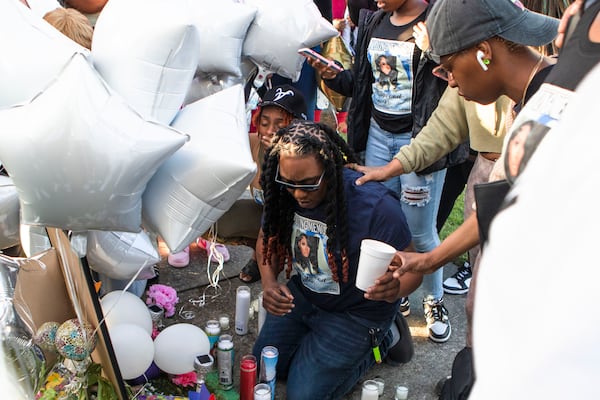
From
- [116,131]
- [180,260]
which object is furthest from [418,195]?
[116,131]

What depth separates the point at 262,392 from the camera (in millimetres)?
2338

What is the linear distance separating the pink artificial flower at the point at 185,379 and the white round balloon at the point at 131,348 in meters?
0.26

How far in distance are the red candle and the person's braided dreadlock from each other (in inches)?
19.4

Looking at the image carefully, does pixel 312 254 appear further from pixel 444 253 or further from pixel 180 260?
pixel 180 260

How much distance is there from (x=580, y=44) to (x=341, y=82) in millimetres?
2578

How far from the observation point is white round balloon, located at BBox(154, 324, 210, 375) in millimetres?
2504

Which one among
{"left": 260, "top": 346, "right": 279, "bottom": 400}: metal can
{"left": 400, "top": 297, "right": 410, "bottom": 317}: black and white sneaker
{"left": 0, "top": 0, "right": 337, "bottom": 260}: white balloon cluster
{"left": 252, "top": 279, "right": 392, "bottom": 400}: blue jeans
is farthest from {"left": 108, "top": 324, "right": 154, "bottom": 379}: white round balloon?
{"left": 400, "top": 297, "right": 410, "bottom": 317}: black and white sneaker

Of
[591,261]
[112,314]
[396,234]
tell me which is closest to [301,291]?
[396,234]

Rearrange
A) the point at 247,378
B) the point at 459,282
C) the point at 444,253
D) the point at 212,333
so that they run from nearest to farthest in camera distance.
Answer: the point at 444,253
the point at 247,378
the point at 212,333
the point at 459,282

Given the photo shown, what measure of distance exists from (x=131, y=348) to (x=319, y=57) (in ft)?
5.51

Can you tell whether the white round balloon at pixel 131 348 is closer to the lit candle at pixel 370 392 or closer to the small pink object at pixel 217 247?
the lit candle at pixel 370 392

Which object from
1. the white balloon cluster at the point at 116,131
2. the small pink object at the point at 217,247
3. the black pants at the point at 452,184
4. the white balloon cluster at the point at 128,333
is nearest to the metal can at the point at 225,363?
the white balloon cluster at the point at 128,333

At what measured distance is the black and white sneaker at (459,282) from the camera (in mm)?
3495

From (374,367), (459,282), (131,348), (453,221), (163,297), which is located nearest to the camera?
(131,348)
